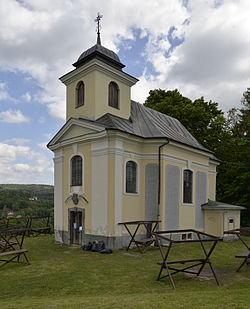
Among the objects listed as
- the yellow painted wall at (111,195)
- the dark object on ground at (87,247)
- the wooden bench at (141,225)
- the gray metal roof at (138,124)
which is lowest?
the dark object on ground at (87,247)

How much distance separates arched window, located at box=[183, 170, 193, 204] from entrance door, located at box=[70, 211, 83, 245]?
5.79 meters

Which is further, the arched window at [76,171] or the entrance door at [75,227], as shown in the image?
the arched window at [76,171]

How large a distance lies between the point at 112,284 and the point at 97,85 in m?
9.55

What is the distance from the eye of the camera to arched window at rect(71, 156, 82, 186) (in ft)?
43.9

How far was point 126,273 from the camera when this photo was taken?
7.68 m

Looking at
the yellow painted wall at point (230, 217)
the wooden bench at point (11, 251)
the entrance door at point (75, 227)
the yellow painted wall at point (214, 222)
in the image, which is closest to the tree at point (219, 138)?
the yellow painted wall at point (230, 217)

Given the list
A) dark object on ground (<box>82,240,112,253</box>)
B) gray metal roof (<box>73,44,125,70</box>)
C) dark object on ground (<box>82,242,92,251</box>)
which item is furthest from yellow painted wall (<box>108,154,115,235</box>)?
gray metal roof (<box>73,44,125,70</box>)

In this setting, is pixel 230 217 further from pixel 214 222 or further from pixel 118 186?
pixel 118 186

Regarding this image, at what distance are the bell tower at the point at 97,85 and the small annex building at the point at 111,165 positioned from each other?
0.04 m

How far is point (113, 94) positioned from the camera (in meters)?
14.3

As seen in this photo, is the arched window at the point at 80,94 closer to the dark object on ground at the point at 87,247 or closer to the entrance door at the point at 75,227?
the entrance door at the point at 75,227

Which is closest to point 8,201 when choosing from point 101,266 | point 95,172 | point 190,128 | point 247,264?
point 190,128

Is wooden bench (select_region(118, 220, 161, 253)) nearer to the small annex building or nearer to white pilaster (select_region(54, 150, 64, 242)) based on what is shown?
the small annex building

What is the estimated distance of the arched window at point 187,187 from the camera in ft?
48.7
